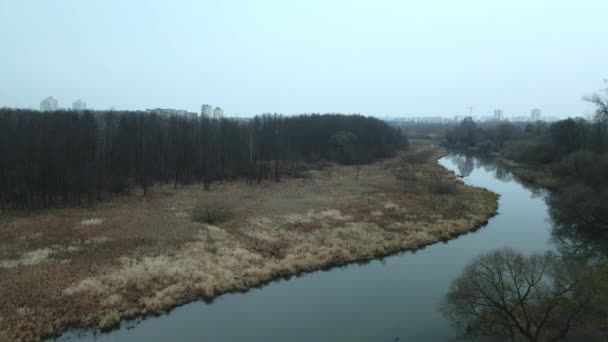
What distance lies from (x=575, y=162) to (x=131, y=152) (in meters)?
47.2

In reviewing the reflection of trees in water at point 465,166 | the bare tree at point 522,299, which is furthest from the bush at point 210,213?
the reflection of trees in water at point 465,166

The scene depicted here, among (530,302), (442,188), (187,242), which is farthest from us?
(442,188)

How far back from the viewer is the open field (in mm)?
16469

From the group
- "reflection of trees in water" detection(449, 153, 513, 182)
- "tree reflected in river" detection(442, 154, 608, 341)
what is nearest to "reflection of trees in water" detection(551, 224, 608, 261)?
"tree reflected in river" detection(442, 154, 608, 341)

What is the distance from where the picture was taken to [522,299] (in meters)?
12.3

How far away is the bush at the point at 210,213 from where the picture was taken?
98.6 ft

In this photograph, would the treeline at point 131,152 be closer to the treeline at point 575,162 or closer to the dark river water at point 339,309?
the dark river water at point 339,309


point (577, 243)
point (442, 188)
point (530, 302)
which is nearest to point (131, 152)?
point (442, 188)

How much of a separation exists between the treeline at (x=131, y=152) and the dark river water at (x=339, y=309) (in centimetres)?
2343

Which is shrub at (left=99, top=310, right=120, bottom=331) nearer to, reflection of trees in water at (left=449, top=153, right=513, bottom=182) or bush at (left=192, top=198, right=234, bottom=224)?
bush at (left=192, top=198, right=234, bottom=224)

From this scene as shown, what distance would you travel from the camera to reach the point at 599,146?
4459 centimetres

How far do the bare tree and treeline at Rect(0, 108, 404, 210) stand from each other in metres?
32.6

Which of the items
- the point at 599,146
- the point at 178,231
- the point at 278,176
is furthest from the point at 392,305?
the point at 599,146

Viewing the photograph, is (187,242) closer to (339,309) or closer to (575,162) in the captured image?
(339,309)
